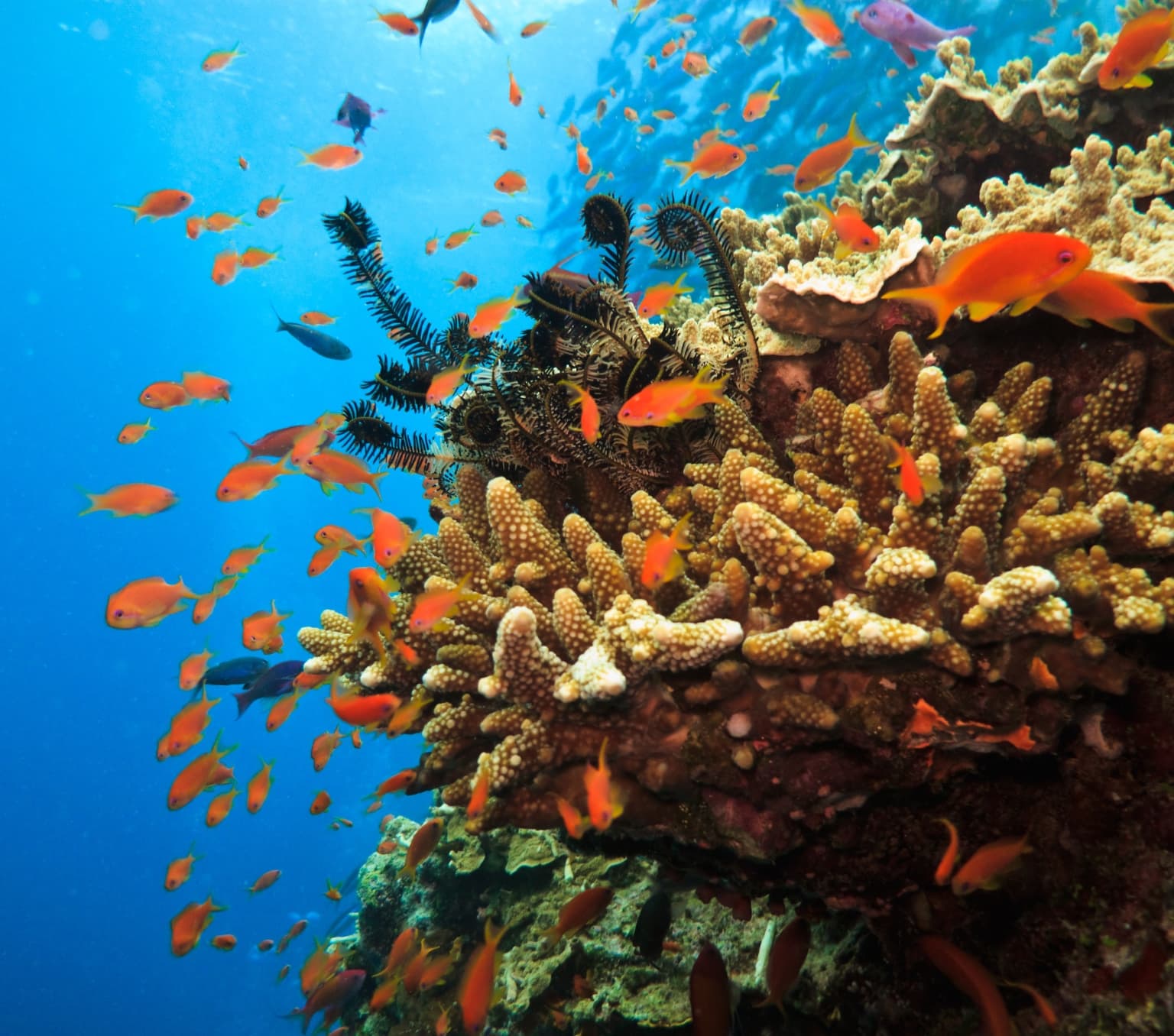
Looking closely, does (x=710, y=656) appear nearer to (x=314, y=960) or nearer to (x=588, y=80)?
(x=314, y=960)

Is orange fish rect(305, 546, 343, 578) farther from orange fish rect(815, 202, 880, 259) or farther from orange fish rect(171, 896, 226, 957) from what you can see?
orange fish rect(171, 896, 226, 957)

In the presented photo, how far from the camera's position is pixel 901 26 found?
5.96 meters

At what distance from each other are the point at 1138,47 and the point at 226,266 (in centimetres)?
952

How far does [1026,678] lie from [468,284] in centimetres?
833

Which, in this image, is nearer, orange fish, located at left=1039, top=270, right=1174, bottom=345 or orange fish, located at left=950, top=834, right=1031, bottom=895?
orange fish, located at left=1039, top=270, right=1174, bottom=345

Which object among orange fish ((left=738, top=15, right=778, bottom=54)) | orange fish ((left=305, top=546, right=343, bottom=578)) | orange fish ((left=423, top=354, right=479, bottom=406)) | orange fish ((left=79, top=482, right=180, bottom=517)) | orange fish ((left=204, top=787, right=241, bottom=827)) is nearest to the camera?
orange fish ((left=423, top=354, right=479, bottom=406))

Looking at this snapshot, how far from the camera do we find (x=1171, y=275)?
7.30 ft

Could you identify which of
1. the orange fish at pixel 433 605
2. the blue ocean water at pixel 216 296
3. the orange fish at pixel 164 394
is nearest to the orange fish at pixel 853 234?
the orange fish at pixel 433 605

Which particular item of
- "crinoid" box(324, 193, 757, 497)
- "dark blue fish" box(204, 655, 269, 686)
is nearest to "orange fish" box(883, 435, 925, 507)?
"crinoid" box(324, 193, 757, 497)

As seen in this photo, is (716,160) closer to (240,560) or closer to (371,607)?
(371,607)

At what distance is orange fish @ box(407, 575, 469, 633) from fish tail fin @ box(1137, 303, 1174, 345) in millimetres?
2669

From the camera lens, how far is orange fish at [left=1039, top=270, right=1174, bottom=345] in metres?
2.01

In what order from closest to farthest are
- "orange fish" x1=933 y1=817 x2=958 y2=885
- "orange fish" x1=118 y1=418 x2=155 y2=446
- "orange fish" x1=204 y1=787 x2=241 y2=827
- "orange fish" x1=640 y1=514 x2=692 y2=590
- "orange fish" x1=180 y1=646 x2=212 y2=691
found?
"orange fish" x1=933 y1=817 x2=958 y2=885
"orange fish" x1=640 y1=514 x2=692 y2=590
"orange fish" x1=180 y1=646 x2=212 y2=691
"orange fish" x1=204 y1=787 x2=241 y2=827
"orange fish" x1=118 y1=418 x2=155 y2=446

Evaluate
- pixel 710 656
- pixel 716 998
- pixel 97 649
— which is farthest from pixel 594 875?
pixel 97 649
